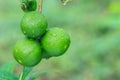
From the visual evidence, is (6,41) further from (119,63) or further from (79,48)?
(119,63)

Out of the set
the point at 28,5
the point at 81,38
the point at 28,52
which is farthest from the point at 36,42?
the point at 81,38

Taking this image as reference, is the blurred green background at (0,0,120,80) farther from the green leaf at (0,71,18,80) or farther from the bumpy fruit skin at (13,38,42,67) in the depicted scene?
the bumpy fruit skin at (13,38,42,67)

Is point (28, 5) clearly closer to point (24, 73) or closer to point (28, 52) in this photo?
point (28, 52)

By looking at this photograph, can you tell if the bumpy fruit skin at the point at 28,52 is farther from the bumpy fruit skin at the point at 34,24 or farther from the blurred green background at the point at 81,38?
the blurred green background at the point at 81,38

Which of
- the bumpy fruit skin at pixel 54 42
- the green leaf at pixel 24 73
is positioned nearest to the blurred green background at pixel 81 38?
the green leaf at pixel 24 73

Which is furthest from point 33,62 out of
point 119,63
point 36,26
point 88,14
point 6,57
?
point 88,14

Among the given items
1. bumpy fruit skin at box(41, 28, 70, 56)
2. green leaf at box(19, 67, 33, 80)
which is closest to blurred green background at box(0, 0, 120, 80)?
green leaf at box(19, 67, 33, 80)
